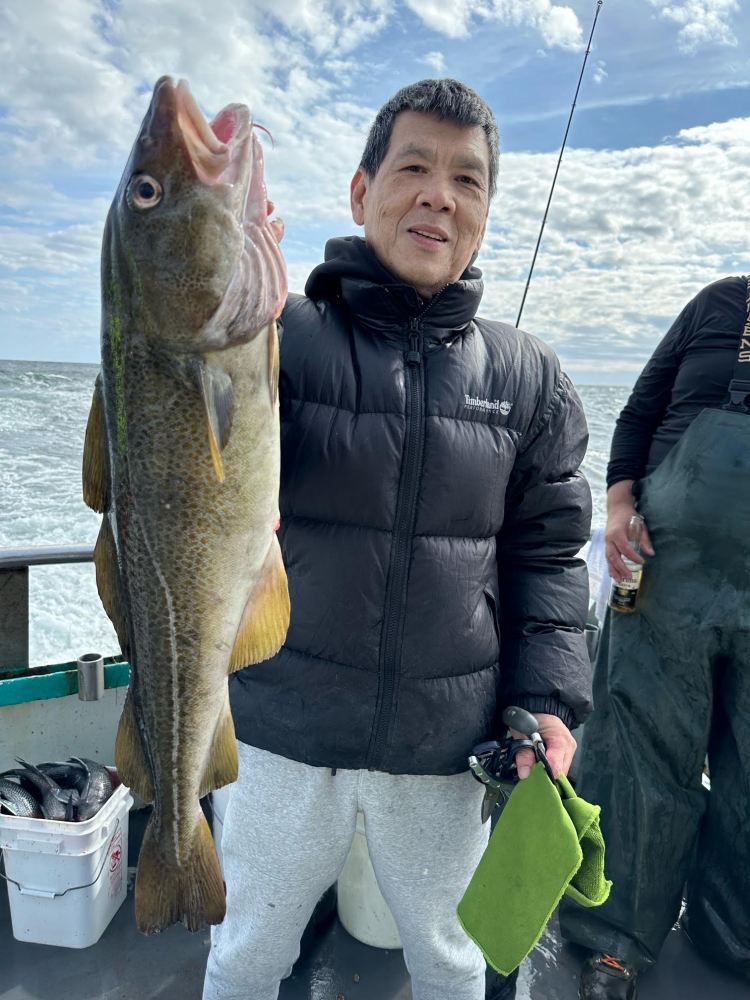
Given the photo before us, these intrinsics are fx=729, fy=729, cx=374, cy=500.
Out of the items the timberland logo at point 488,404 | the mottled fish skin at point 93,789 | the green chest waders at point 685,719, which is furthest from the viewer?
the mottled fish skin at point 93,789

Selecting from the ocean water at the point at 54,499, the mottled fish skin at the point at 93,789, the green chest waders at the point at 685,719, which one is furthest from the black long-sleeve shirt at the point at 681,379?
the ocean water at the point at 54,499

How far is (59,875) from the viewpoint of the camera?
2.94 m

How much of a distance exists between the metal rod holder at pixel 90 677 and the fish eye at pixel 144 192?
253 cm

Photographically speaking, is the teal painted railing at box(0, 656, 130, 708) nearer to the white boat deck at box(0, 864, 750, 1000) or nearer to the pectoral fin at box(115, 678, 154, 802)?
the white boat deck at box(0, 864, 750, 1000)

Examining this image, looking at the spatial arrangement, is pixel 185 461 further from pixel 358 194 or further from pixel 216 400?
pixel 358 194

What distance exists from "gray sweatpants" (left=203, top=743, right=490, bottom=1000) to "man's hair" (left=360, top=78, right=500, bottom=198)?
1716mm

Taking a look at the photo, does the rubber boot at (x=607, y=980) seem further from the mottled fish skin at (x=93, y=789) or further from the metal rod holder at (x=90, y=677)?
the metal rod holder at (x=90, y=677)

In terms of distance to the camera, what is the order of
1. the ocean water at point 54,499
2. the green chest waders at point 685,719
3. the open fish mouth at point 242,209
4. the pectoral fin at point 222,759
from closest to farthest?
the open fish mouth at point 242,209
the pectoral fin at point 222,759
the green chest waders at point 685,719
the ocean water at point 54,499

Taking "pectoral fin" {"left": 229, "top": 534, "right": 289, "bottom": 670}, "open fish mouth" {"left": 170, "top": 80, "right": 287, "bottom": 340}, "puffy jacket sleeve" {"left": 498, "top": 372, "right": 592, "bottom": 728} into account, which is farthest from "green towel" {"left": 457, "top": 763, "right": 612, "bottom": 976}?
"open fish mouth" {"left": 170, "top": 80, "right": 287, "bottom": 340}

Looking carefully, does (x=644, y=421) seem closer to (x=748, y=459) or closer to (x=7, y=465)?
(x=748, y=459)

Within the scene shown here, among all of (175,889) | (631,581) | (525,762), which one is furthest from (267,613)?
(631,581)

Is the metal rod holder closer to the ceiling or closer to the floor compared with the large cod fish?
closer to the floor

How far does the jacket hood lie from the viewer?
1977mm

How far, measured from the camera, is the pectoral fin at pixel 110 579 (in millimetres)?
1697
